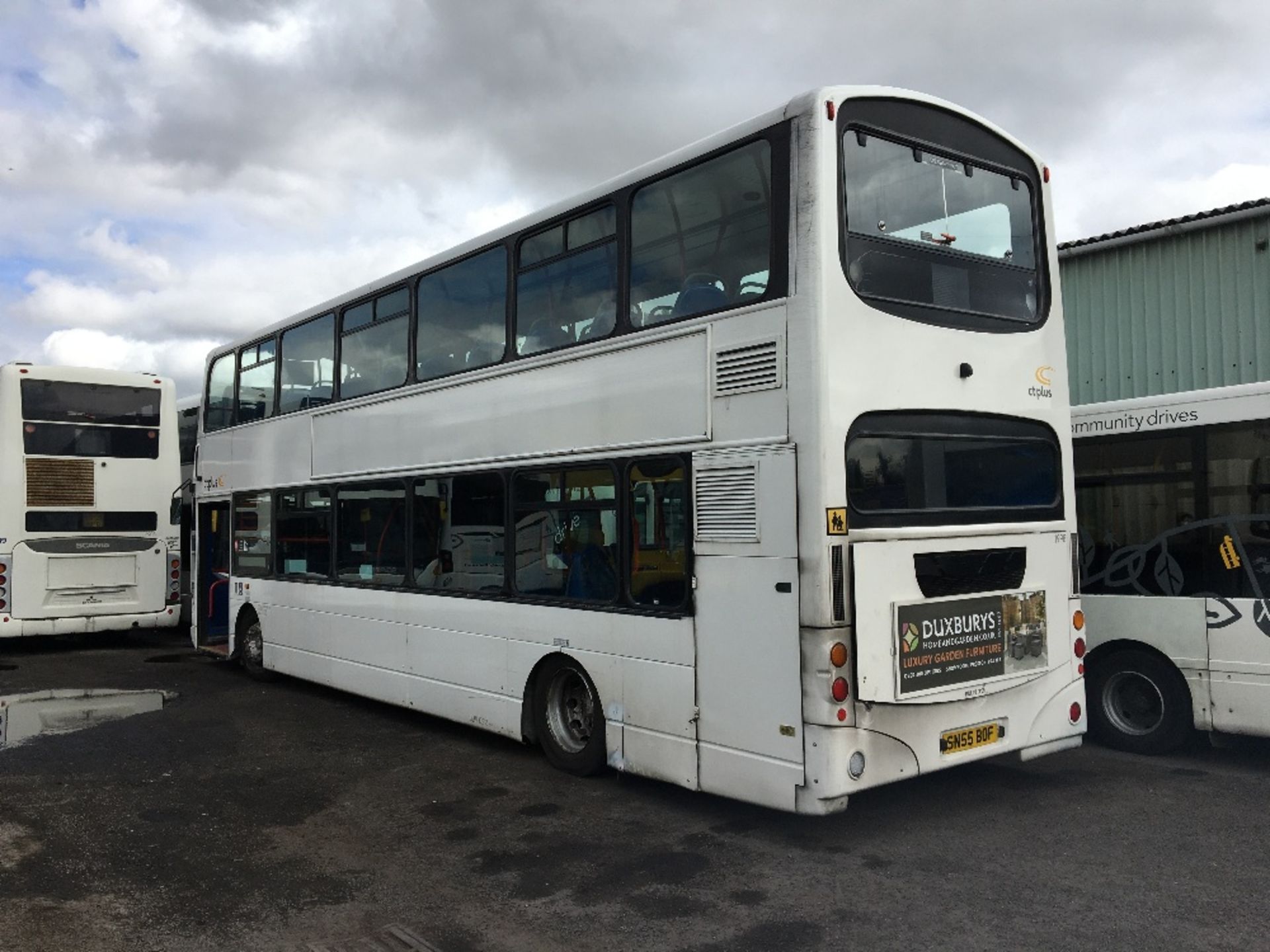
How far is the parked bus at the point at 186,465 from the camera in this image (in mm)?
17047

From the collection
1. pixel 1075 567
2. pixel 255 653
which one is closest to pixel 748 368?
pixel 1075 567

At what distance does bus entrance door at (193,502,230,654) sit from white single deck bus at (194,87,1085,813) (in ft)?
19.9

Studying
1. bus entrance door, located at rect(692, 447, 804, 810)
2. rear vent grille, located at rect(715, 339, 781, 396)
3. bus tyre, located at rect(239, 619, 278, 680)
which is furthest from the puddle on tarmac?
rear vent grille, located at rect(715, 339, 781, 396)

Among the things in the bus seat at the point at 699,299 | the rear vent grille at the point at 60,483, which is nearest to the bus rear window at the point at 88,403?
the rear vent grille at the point at 60,483

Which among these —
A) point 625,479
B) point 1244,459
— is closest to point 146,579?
point 625,479

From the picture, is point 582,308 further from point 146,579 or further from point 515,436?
point 146,579

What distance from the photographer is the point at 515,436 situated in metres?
8.10

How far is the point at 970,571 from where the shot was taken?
6.41 metres

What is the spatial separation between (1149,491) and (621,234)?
4488 millimetres

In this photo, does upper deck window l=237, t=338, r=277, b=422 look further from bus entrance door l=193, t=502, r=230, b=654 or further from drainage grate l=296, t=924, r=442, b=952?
drainage grate l=296, t=924, r=442, b=952

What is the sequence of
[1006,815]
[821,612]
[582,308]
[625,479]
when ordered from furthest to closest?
[582,308]
[625,479]
[1006,815]
[821,612]

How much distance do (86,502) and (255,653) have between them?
5.24 m

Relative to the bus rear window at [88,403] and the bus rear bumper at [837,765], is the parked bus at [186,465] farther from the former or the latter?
the bus rear bumper at [837,765]

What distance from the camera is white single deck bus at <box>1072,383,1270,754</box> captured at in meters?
7.50
